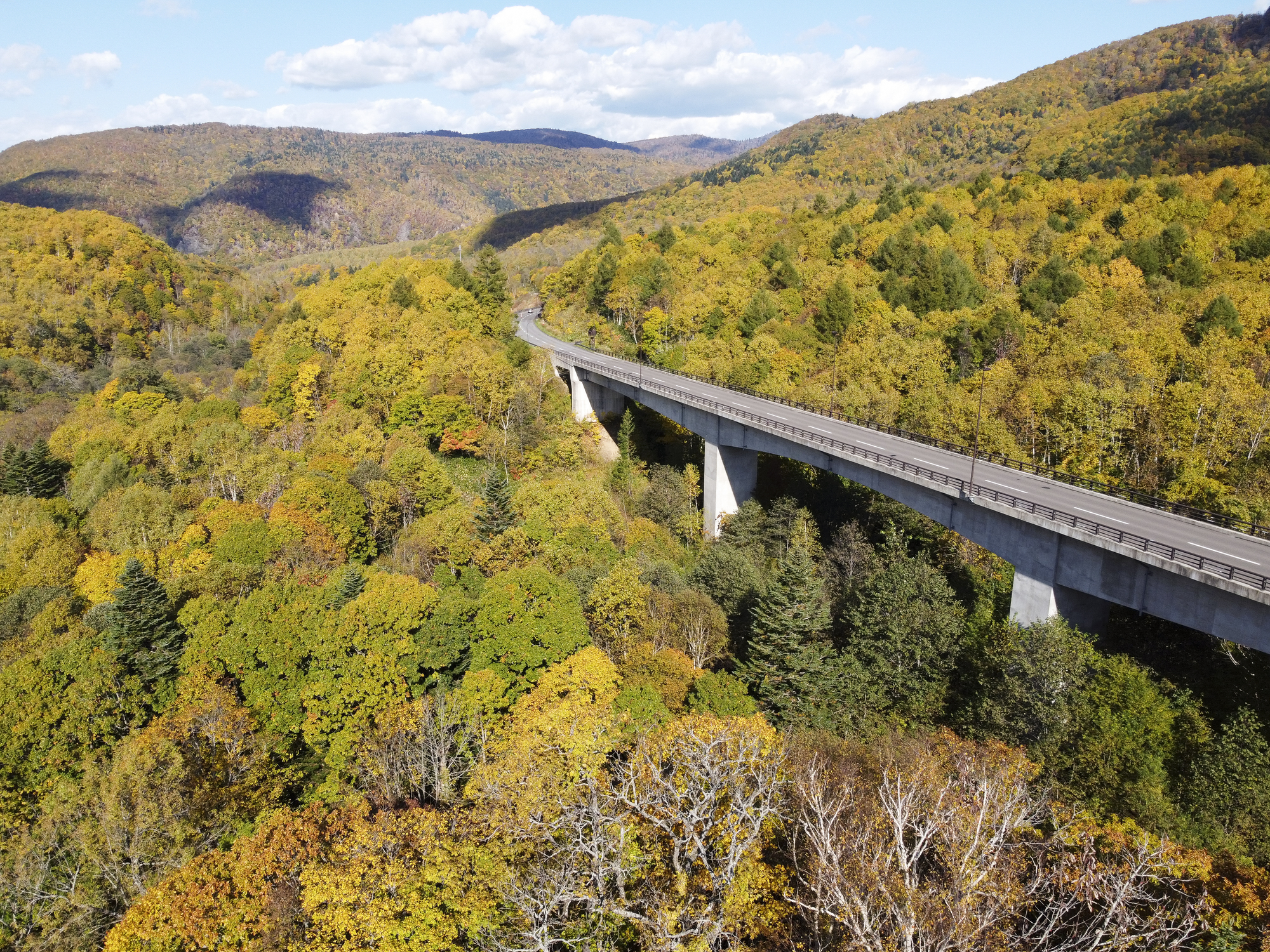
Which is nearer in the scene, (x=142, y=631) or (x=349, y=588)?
(x=142, y=631)

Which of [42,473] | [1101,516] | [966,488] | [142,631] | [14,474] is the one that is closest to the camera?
[1101,516]

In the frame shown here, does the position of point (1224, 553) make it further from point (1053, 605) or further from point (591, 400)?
point (591, 400)

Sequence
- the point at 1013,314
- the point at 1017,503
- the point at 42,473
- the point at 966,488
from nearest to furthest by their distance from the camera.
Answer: the point at 1017,503 < the point at 966,488 < the point at 1013,314 < the point at 42,473

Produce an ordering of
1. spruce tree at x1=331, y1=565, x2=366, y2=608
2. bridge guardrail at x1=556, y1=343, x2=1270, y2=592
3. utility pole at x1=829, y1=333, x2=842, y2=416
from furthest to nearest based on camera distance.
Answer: utility pole at x1=829, y1=333, x2=842, y2=416, spruce tree at x1=331, y1=565, x2=366, y2=608, bridge guardrail at x1=556, y1=343, x2=1270, y2=592

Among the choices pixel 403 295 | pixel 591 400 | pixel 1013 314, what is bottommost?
pixel 591 400

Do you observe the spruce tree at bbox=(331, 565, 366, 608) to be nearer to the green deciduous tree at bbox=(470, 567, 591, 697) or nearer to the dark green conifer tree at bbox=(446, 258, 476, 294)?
the green deciduous tree at bbox=(470, 567, 591, 697)

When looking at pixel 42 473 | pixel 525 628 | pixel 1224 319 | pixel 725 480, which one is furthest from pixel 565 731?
pixel 42 473

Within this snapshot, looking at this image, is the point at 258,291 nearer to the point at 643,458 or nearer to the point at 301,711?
the point at 643,458

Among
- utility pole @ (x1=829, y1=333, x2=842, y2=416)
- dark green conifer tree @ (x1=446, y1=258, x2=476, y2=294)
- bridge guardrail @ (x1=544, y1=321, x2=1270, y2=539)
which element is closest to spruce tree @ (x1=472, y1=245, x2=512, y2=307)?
dark green conifer tree @ (x1=446, y1=258, x2=476, y2=294)
